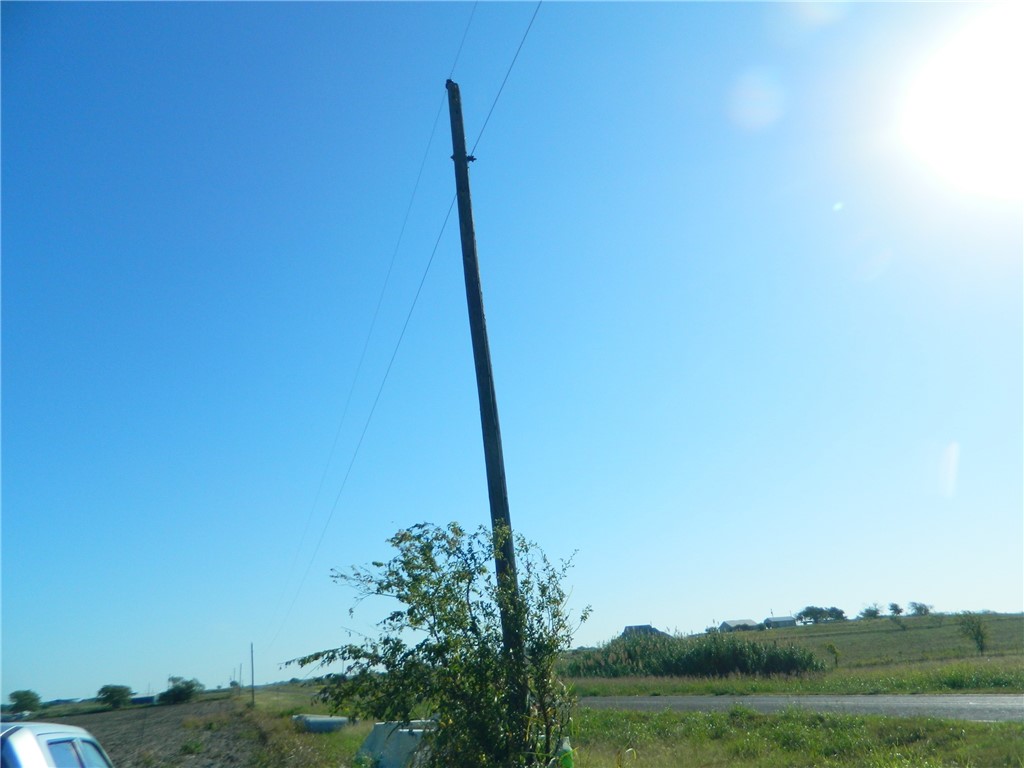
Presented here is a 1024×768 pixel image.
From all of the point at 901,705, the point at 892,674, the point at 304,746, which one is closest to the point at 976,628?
the point at 892,674

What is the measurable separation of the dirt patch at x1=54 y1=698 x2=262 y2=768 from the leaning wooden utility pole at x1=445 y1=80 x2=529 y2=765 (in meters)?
18.2

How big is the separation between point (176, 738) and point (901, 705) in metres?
26.0

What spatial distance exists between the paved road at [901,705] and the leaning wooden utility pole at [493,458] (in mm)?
12597

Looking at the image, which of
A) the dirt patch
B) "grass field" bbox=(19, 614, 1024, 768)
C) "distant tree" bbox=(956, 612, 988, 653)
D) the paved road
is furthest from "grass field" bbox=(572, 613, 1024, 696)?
the dirt patch

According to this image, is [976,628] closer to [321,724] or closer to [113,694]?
[321,724]

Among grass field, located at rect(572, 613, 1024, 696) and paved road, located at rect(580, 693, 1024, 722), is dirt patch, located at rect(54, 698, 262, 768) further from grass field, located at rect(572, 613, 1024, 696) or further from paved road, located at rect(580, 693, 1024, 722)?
grass field, located at rect(572, 613, 1024, 696)

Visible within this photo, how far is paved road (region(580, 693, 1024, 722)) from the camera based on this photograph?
61.5 ft

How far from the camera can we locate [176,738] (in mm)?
33938

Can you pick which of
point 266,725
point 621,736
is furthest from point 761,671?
point 621,736

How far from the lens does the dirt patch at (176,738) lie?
84.6 feet

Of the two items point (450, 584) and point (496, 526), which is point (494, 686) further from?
point (496, 526)

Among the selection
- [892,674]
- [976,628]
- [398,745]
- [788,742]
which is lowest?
[788,742]

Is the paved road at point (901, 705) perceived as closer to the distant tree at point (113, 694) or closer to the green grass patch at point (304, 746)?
the green grass patch at point (304, 746)

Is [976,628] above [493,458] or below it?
below
